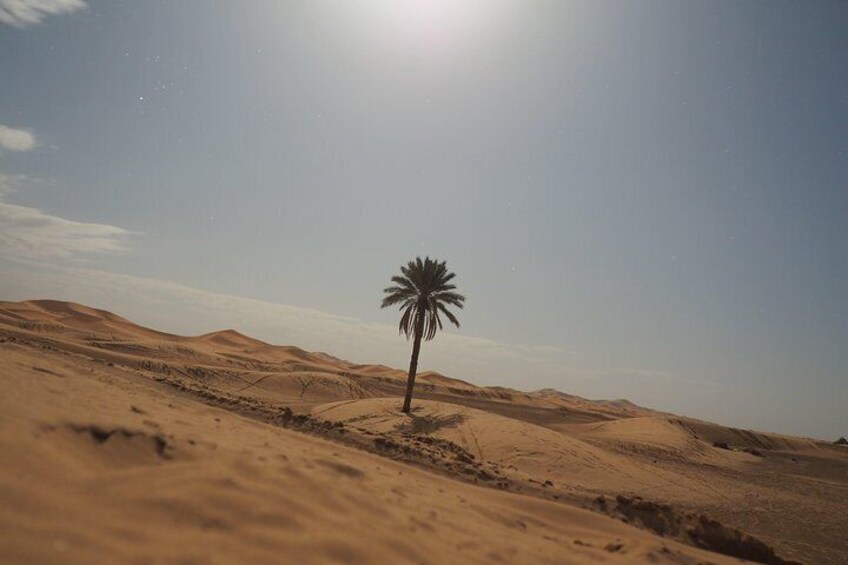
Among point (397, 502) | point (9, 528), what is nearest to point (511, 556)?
point (397, 502)

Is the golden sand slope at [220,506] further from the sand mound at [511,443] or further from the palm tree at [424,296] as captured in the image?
the palm tree at [424,296]

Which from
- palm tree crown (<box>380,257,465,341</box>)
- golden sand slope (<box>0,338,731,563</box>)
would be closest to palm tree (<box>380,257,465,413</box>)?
palm tree crown (<box>380,257,465,341</box>)

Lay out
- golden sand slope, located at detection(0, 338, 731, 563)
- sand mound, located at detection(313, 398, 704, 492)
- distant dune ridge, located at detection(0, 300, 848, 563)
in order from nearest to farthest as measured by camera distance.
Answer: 1. golden sand slope, located at detection(0, 338, 731, 563)
2. distant dune ridge, located at detection(0, 300, 848, 563)
3. sand mound, located at detection(313, 398, 704, 492)

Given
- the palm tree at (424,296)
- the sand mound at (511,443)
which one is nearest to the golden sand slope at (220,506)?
the sand mound at (511,443)

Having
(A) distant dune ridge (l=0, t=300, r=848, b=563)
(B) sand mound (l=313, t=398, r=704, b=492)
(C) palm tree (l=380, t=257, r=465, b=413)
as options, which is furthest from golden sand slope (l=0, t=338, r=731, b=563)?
(C) palm tree (l=380, t=257, r=465, b=413)

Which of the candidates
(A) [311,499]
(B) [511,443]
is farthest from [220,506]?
(B) [511,443]

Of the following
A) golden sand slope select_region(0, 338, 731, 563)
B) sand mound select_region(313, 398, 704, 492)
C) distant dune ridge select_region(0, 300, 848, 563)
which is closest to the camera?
golden sand slope select_region(0, 338, 731, 563)

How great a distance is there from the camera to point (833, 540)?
12023mm

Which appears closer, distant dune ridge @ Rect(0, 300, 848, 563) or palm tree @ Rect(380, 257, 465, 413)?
distant dune ridge @ Rect(0, 300, 848, 563)

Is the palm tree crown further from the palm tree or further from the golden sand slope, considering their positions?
the golden sand slope

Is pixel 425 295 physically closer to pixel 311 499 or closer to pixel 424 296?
pixel 424 296

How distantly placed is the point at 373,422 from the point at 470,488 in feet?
43.0

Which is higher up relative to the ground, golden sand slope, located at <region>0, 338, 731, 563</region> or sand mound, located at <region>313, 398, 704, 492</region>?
golden sand slope, located at <region>0, 338, 731, 563</region>

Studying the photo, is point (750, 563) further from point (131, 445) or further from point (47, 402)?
point (47, 402)
